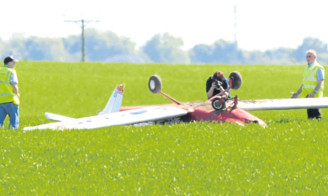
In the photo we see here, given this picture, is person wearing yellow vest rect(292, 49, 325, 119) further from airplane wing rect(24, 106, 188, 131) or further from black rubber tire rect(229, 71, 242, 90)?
airplane wing rect(24, 106, 188, 131)

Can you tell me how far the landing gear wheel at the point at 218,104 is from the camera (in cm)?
1517

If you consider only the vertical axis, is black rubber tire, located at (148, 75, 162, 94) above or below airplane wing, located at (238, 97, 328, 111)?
above

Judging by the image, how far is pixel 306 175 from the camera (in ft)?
34.2

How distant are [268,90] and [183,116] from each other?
31.5 metres

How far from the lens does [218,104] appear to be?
15273mm

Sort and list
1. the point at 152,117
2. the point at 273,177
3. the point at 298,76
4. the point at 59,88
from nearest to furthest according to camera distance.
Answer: the point at 273,177 → the point at 152,117 → the point at 59,88 → the point at 298,76

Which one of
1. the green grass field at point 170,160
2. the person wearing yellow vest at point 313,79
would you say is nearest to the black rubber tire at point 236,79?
the green grass field at point 170,160

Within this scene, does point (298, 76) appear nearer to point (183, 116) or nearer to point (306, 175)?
point (183, 116)

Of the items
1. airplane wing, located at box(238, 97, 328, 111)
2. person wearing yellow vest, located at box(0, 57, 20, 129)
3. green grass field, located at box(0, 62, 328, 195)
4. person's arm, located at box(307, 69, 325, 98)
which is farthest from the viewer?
person's arm, located at box(307, 69, 325, 98)

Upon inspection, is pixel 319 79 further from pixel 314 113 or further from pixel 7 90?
pixel 7 90

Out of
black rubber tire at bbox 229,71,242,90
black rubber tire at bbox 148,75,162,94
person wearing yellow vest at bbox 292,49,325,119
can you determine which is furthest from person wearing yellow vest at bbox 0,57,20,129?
person wearing yellow vest at bbox 292,49,325,119

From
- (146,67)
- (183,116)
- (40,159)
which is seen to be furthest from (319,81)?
(146,67)

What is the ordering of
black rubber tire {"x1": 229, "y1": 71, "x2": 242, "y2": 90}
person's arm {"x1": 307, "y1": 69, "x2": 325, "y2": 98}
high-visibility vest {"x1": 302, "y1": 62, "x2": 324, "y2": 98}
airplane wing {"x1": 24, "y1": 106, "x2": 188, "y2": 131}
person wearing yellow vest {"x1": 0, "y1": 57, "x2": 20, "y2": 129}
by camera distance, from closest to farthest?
airplane wing {"x1": 24, "y1": 106, "x2": 188, "y2": 131}
black rubber tire {"x1": 229, "y1": 71, "x2": 242, "y2": 90}
person wearing yellow vest {"x1": 0, "y1": 57, "x2": 20, "y2": 129}
person's arm {"x1": 307, "y1": 69, "x2": 325, "y2": 98}
high-visibility vest {"x1": 302, "y1": 62, "x2": 324, "y2": 98}

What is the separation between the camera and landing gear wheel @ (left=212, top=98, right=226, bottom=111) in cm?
1517
